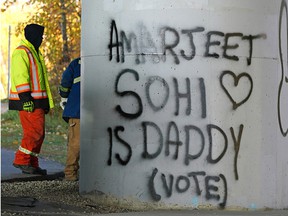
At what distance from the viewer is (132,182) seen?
9.95 m

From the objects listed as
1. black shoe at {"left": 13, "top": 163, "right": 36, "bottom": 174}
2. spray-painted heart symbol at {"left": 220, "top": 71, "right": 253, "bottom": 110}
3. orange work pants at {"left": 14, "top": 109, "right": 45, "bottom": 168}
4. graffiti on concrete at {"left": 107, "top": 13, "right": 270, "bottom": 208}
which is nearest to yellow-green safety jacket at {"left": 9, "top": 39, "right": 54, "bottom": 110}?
orange work pants at {"left": 14, "top": 109, "right": 45, "bottom": 168}

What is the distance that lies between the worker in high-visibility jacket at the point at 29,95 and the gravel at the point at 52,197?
73 centimetres

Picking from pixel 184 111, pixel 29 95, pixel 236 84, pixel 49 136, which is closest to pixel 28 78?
pixel 29 95

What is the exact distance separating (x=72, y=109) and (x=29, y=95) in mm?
582

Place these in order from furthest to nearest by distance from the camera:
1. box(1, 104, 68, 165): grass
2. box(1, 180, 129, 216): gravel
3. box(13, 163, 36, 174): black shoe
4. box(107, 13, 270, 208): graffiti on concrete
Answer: box(1, 104, 68, 165): grass → box(13, 163, 36, 174): black shoe → box(107, 13, 270, 208): graffiti on concrete → box(1, 180, 129, 216): gravel

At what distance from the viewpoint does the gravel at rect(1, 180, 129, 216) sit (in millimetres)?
9328

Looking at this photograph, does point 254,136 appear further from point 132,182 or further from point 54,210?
point 54,210

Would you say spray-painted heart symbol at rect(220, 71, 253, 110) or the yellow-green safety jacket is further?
the yellow-green safety jacket

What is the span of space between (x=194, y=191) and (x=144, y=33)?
1653 mm

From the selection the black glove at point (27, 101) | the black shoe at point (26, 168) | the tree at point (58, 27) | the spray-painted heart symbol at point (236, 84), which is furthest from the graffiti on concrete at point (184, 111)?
the tree at point (58, 27)

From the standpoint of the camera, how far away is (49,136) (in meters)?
25.4

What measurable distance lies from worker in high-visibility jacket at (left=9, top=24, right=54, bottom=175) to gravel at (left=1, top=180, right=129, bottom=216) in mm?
727

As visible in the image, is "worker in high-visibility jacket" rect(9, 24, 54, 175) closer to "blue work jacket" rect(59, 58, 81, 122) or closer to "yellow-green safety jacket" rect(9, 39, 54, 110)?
"yellow-green safety jacket" rect(9, 39, 54, 110)

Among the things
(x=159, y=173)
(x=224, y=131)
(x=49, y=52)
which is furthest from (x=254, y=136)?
(x=49, y=52)
